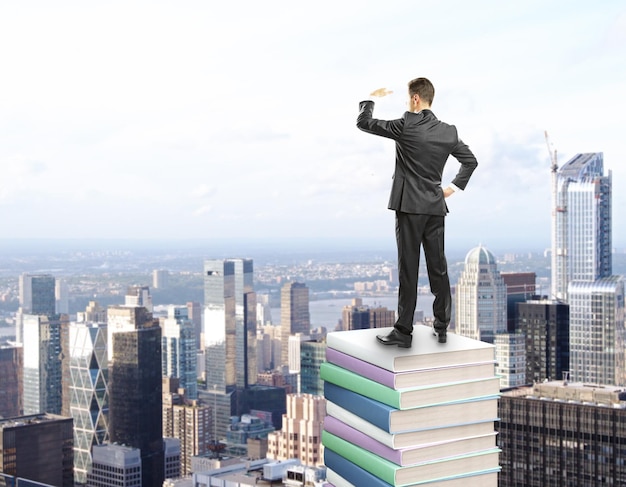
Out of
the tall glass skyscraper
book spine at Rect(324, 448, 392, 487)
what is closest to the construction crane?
the tall glass skyscraper

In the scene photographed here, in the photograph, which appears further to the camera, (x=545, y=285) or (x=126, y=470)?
(x=545, y=285)

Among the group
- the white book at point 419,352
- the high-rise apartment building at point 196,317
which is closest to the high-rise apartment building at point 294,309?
the high-rise apartment building at point 196,317

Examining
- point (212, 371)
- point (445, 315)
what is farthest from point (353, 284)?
point (445, 315)

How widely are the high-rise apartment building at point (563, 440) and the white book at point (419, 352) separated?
42.5 feet

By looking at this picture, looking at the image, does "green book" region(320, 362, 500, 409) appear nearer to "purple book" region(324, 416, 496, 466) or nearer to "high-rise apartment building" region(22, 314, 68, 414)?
"purple book" region(324, 416, 496, 466)

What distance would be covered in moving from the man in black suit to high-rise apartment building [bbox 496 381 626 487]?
1305 centimetres

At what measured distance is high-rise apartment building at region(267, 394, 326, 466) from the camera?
80.5ft

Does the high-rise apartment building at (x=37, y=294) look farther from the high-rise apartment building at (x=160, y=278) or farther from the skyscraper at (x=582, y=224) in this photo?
the skyscraper at (x=582, y=224)

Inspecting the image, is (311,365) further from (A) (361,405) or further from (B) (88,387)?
(A) (361,405)

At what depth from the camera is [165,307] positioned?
36469 millimetres

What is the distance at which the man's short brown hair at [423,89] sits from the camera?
3668mm

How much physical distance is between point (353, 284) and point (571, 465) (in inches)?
771

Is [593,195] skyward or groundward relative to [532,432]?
skyward

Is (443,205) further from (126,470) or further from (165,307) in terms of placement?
(165,307)
